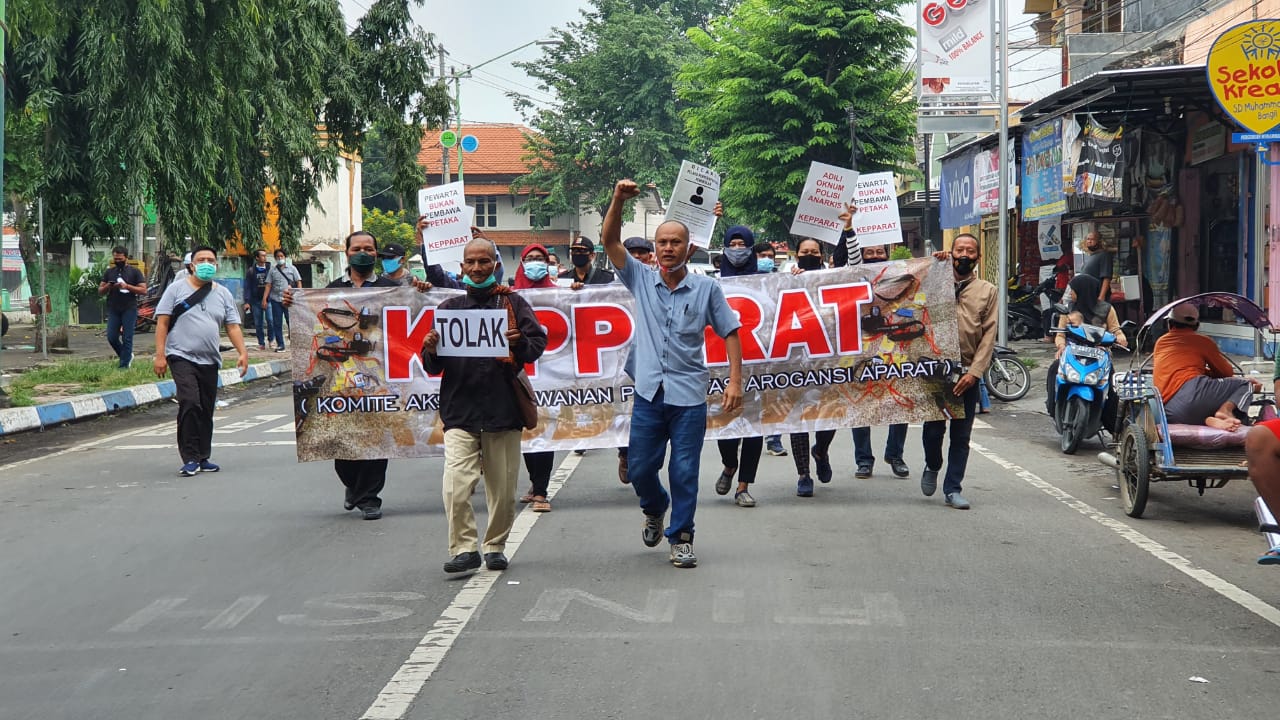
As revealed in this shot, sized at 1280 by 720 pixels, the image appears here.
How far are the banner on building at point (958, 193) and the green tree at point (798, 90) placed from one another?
450cm

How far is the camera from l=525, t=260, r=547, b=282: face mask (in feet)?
33.7

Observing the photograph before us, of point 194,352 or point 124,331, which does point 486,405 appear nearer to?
point 194,352

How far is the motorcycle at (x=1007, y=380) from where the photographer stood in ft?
55.0

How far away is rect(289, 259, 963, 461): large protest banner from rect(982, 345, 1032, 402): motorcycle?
7.47 metres

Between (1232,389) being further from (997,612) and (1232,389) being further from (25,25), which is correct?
(25,25)

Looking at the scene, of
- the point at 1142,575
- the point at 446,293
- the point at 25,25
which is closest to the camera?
the point at 1142,575

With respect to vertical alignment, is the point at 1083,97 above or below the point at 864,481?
above

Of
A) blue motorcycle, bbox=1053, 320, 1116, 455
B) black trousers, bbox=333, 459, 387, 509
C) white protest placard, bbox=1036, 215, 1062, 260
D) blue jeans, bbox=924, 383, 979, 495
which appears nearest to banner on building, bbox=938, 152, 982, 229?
white protest placard, bbox=1036, 215, 1062, 260

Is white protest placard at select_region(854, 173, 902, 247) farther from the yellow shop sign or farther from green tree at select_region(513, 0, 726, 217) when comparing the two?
green tree at select_region(513, 0, 726, 217)

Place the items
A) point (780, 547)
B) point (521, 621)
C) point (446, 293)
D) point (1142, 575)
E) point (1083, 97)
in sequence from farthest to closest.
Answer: point (1083, 97) → point (446, 293) → point (780, 547) → point (1142, 575) → point (521, 621)

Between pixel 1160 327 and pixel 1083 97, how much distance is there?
4561 millimetres

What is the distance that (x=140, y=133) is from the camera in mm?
18938

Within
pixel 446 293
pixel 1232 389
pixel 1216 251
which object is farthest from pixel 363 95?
pixel 1232 389

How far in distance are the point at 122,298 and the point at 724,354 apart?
13358mm
